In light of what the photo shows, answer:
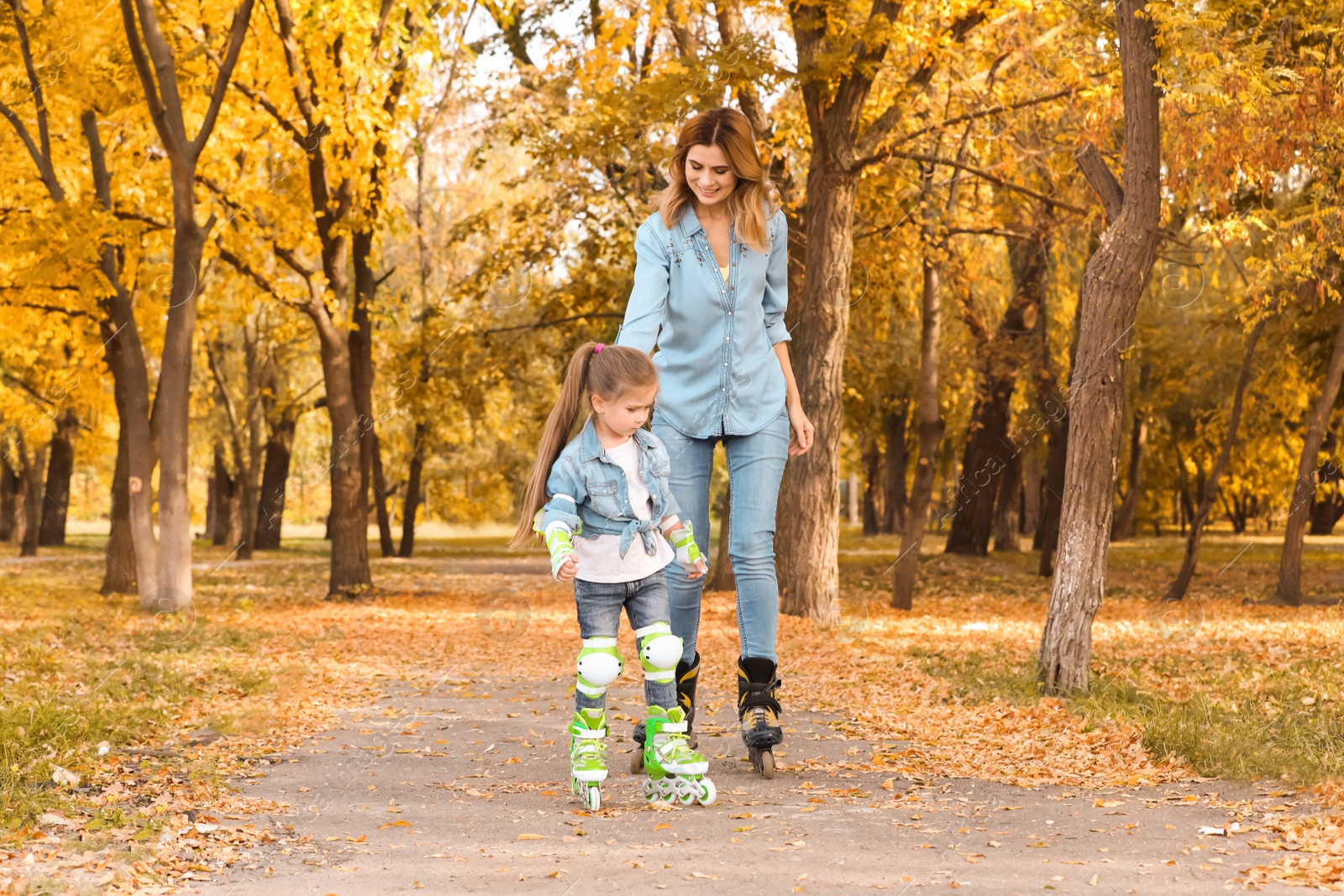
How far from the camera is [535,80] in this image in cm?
1659

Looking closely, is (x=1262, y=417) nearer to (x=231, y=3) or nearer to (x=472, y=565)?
Result: (x=472, y=565)

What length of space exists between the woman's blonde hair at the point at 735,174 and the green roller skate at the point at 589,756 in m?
1.81

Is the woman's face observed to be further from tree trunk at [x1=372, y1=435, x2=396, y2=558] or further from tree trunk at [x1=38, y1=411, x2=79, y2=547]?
tree trunk at [x1=38, y1=411, x2=79, y2=547]

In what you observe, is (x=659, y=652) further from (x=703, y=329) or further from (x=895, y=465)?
(x=895, y=465)

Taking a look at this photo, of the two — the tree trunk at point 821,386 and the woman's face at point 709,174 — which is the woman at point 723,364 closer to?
the woman's face at point 709,174

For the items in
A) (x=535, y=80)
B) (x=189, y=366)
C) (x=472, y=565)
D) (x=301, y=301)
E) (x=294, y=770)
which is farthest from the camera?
(x=472, y=565)

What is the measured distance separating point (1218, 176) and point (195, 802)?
6807mm

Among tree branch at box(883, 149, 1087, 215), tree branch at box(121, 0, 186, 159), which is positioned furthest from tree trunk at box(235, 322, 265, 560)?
tree branch at box(883, 149, 1087, 215)

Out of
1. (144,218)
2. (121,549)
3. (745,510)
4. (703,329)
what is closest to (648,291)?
(703,329)

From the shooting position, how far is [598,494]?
421 centimetres

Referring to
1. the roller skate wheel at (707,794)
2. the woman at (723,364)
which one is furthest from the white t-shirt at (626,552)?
the roller skate wheel at (707,794)

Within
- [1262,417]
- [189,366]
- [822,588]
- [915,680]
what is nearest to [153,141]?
[189,366]

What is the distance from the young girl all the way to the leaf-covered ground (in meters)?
1.05

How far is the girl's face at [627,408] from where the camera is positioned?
424cm
